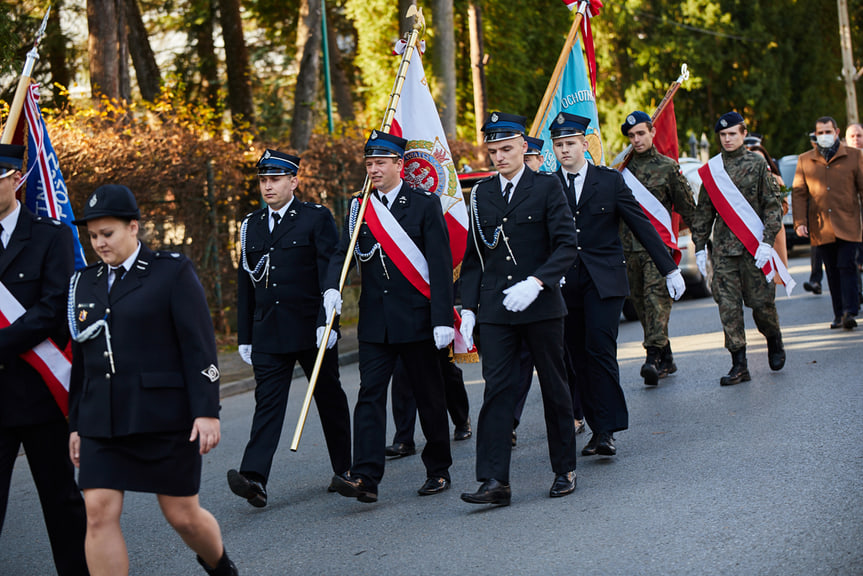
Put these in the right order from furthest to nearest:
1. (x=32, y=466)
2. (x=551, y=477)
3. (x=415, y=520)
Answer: (x=551, y=477) → (x=415, y=520) → (x=32, y=466)

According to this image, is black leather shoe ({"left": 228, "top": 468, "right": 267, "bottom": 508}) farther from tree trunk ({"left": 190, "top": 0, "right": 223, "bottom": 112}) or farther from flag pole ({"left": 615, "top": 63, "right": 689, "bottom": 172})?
tree trunk ({"left": 190, "top": 0, "right": 223, "bottom": 112})

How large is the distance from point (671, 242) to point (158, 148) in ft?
21.7

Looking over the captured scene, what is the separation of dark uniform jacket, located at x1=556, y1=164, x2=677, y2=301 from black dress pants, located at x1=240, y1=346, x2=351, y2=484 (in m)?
1.64

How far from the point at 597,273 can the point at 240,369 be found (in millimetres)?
6559

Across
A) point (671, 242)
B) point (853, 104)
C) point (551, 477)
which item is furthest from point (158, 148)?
point (853, 104)

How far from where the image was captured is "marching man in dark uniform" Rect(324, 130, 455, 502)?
20.9ft

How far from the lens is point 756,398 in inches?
328

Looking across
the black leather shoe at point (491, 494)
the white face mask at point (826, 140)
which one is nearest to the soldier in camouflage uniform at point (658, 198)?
the white face mask at point (826, 140)

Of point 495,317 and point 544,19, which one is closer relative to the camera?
point 495,317

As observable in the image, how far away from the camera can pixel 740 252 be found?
938cm

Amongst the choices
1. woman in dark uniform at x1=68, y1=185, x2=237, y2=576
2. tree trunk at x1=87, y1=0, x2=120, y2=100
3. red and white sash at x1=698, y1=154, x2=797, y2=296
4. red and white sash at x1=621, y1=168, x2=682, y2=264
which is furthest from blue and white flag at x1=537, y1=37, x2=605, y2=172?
tree trunk at x1=87, y1=0, x2=120, y2=100

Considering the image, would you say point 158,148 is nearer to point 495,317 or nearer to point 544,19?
point 495,317

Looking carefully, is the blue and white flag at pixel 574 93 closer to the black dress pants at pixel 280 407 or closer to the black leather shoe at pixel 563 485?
the black dress pants at pixel 280 407

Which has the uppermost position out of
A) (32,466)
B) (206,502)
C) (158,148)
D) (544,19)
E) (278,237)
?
(544,19)
